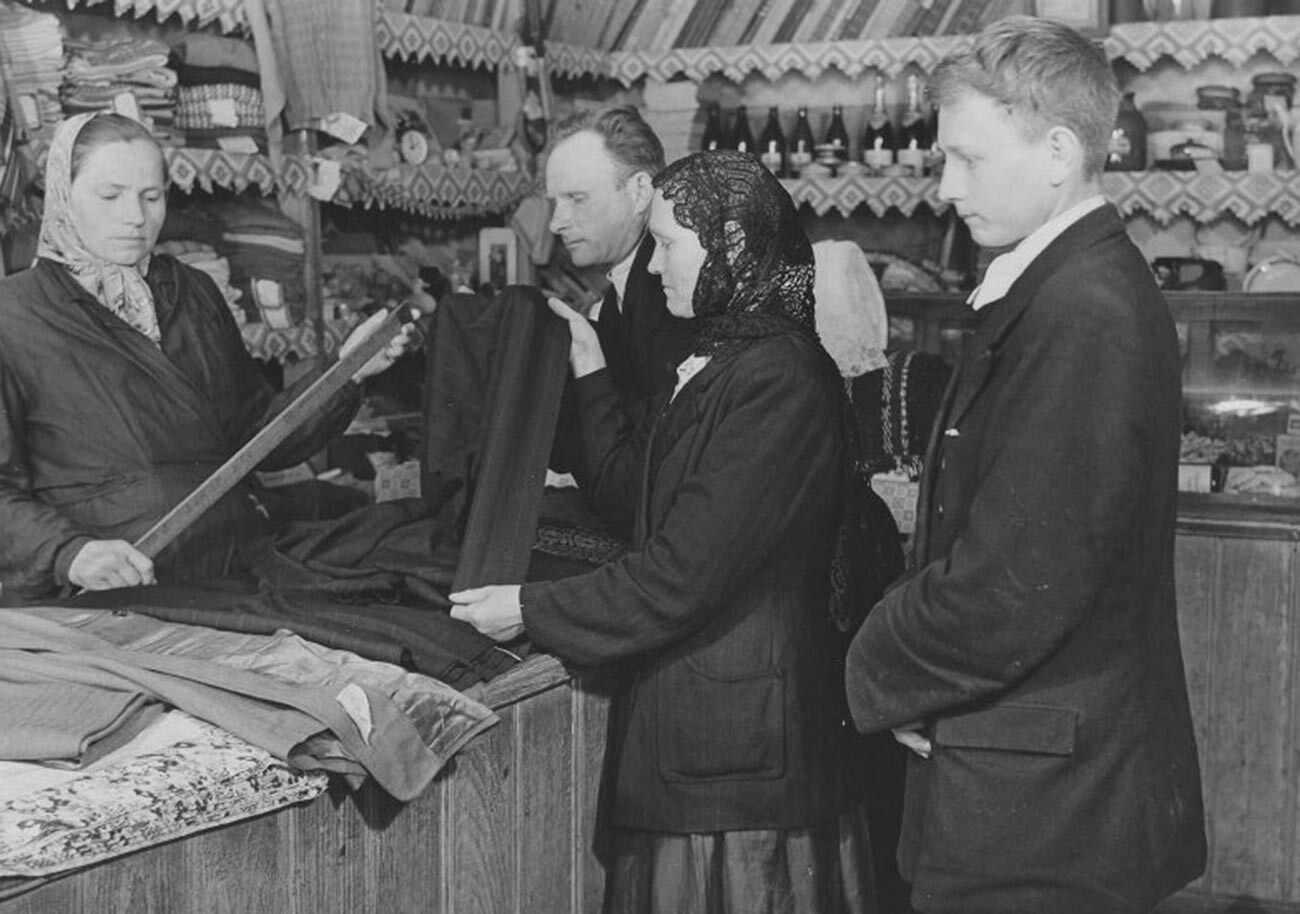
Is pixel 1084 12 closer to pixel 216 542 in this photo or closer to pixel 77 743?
pixel 216 542

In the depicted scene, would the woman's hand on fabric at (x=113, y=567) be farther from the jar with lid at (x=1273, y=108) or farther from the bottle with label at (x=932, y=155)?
the jar with lid at (x=1273, y=108)

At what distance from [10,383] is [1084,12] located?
3.77m

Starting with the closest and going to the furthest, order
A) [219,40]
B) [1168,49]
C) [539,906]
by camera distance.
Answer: [539,906]
[219,40]
[1168,49]

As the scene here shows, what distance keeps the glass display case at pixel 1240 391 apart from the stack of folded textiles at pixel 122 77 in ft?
9.39

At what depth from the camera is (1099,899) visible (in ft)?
6.82

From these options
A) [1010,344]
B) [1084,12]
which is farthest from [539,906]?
[1084,12]

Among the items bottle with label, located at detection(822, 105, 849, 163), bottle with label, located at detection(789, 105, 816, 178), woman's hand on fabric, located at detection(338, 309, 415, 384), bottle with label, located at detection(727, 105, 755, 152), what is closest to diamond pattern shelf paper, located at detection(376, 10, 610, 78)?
bottle with label, located at detection(727, 105, 755, 152)

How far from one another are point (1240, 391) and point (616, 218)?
8.12 ft

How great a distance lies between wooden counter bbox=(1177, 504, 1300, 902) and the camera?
3.90 m

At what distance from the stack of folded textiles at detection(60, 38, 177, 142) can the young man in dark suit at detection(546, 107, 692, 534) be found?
1364 mm

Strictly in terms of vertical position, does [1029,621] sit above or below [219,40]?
below

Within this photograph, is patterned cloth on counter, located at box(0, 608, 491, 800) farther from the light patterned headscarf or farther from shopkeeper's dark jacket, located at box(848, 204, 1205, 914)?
the light patterned headscarf

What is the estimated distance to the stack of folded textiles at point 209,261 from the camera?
4402 mm

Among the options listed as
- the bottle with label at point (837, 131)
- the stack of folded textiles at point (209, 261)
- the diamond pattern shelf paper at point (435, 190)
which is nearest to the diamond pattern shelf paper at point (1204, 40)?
the bottle with label at point (837, 131)
